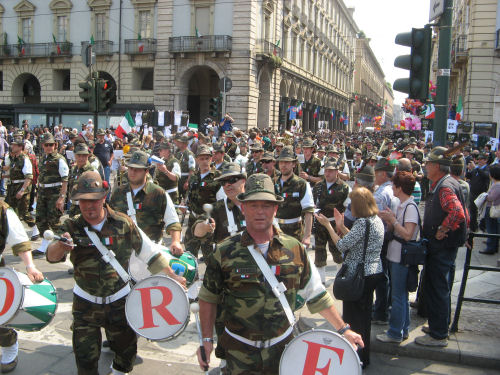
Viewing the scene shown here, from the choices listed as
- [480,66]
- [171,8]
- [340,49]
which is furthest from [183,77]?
Answer: [340,49]

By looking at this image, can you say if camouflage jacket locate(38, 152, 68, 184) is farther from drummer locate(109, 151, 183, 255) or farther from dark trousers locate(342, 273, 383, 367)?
dark trousers locate(342, 273, 383, 367)

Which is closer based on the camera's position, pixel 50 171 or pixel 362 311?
pixel 362 311

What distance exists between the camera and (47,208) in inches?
350

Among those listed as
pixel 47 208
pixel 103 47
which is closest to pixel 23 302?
pixel 47 208

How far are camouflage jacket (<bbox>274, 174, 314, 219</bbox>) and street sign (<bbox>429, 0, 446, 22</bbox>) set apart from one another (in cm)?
283

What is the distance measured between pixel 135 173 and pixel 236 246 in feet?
9.41

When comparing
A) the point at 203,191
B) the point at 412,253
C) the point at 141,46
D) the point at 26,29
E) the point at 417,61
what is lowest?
the point at 412,253

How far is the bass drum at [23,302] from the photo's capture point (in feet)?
12.7

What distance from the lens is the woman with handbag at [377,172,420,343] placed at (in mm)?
4977

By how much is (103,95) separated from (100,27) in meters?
25.4

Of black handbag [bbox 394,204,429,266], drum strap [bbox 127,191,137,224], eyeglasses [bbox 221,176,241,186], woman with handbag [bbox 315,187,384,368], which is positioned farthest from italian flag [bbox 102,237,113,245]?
black handbag [bbox 394,204,429,266]

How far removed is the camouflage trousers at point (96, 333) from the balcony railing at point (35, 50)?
1441 inches

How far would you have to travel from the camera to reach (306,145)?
34.6ft

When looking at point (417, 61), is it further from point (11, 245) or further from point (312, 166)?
point (11, 245)
